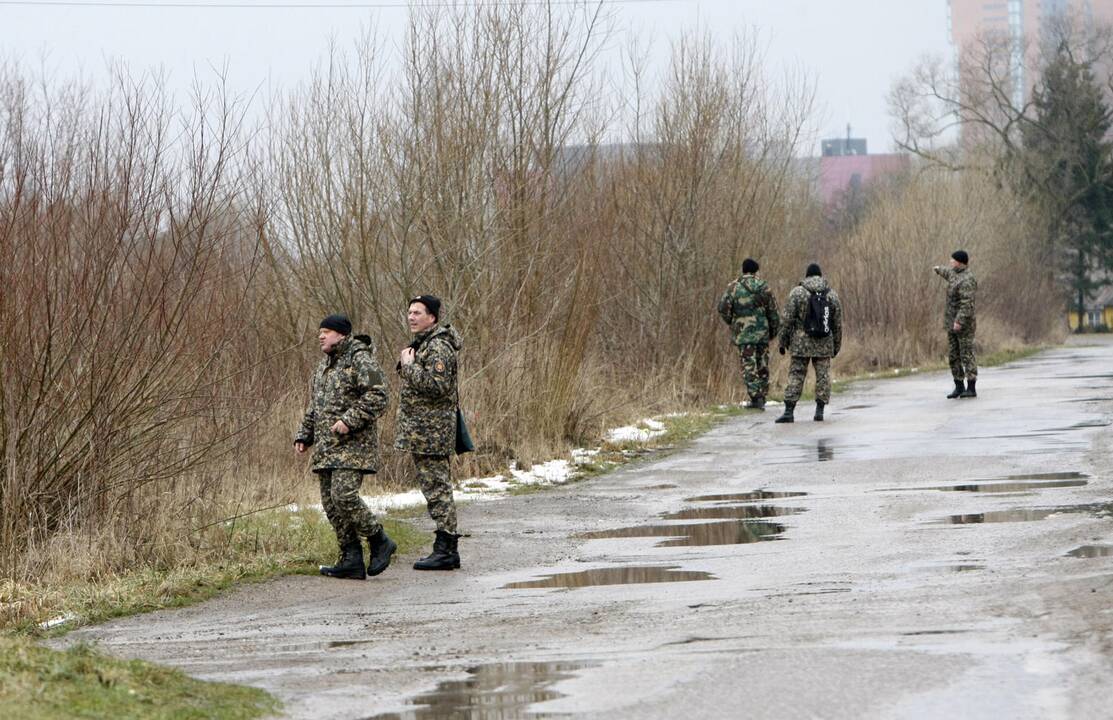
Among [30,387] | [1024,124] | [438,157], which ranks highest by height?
[1024,124]

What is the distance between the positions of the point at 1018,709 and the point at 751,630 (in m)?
2.06

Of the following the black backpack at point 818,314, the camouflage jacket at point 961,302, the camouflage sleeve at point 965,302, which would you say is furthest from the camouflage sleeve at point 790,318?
the camouflage sleeve at point 965,302

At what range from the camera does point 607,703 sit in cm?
648

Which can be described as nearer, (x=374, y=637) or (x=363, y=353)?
(x=374, y=637)

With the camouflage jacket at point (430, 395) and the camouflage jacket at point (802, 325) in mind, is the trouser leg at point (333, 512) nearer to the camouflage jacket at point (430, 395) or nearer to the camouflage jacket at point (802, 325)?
the camouflage jacket at point (430, 395)

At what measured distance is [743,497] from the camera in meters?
14.3

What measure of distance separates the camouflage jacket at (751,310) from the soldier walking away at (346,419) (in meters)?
13.4

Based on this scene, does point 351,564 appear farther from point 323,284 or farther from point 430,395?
point 323,284

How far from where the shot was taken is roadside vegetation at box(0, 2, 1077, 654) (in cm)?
1123

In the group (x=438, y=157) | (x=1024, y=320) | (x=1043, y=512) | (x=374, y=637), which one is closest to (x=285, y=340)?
(x=438, y=157)

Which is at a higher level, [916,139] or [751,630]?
[916,139]

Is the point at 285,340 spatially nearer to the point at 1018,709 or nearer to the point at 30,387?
the point at 30,387

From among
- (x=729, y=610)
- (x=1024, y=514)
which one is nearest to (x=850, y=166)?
(x=1024, y=514)

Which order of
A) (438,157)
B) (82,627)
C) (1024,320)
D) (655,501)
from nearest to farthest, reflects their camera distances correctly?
(82,627)
(655,501)
(438,157)
(1024,320)
